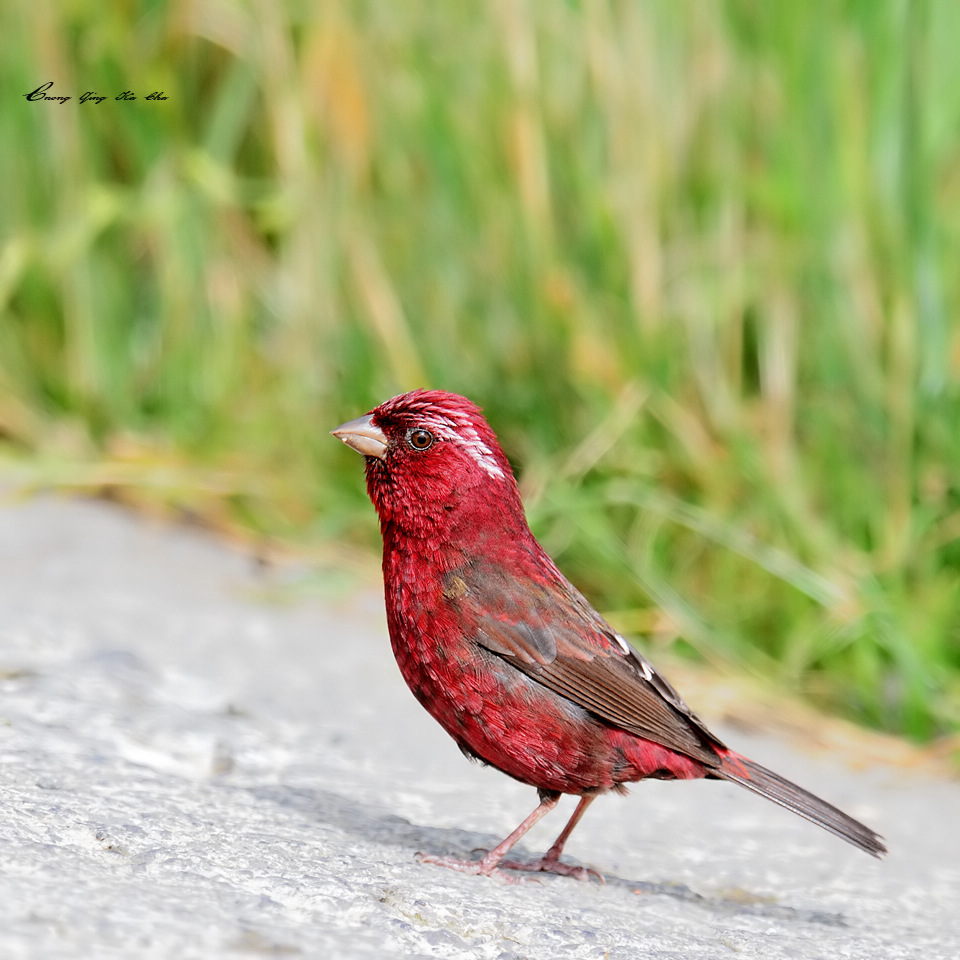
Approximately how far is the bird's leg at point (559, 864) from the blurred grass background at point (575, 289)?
4.02 feet

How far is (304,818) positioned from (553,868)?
1.63 ft

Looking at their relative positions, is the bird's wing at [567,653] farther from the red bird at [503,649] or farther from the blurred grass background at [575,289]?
the blurred grass background at [575,289]

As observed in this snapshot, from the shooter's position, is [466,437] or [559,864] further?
[466,437]

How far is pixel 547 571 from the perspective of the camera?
9.93 feet

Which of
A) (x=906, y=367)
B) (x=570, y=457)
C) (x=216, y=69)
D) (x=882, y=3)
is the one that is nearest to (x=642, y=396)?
(x=570, y=457)

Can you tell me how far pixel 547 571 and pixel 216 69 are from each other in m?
3.77

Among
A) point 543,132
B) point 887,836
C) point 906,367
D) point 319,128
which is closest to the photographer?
point 887,836

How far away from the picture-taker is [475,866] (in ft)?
8.75

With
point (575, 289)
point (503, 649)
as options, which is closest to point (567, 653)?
point (503, 649)

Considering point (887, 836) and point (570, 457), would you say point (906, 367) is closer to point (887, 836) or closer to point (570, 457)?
point (570, 457)

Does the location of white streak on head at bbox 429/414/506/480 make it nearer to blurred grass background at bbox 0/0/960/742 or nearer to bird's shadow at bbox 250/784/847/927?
bird's shadow at bbox 250/784/847/927

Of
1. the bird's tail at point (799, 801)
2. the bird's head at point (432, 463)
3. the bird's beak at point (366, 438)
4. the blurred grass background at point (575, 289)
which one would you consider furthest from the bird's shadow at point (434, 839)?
the blurred grass background at point (575, 289)

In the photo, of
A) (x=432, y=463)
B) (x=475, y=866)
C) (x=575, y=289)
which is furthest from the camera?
(x=575, y=289)

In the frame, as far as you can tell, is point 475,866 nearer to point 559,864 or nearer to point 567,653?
point 559,864
